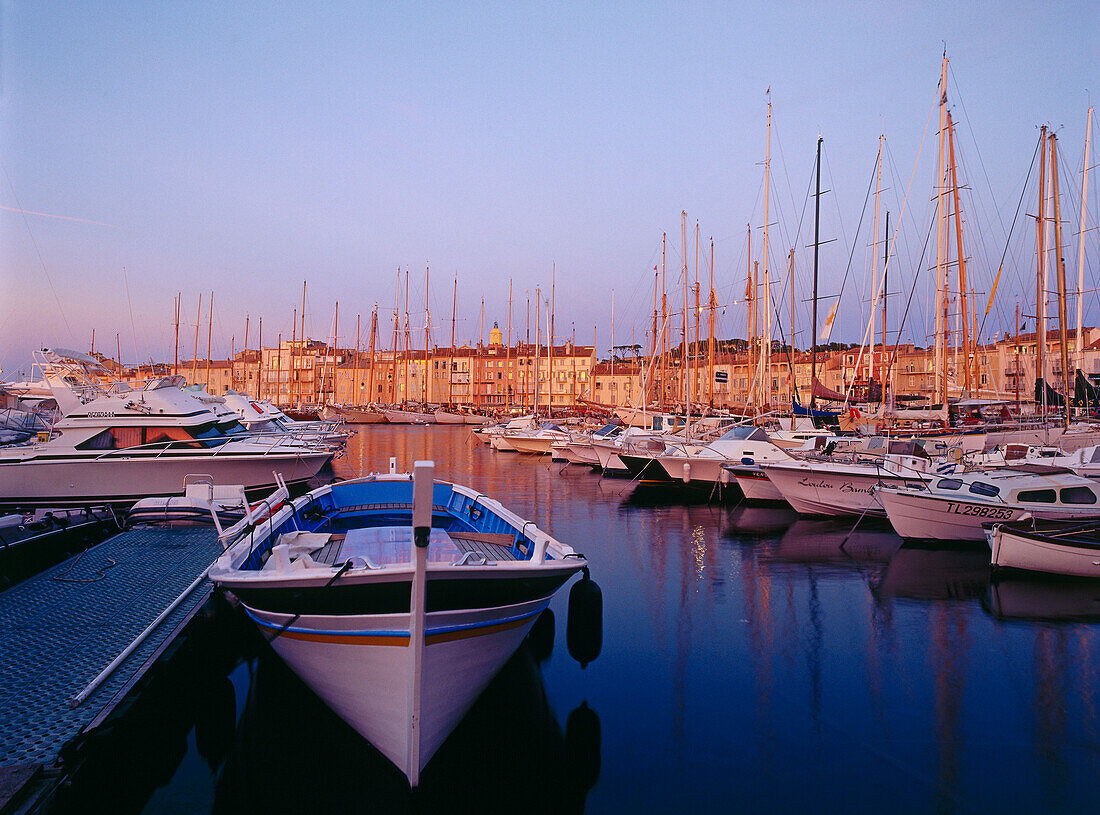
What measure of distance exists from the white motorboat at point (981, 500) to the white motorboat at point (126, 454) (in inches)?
707

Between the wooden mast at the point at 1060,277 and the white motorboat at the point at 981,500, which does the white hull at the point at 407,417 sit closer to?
the wooden mast at the point at 1060,277

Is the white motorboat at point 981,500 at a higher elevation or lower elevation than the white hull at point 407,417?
lower

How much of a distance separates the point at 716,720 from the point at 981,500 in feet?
34.6

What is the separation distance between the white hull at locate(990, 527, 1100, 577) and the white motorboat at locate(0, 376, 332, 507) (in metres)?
19.4

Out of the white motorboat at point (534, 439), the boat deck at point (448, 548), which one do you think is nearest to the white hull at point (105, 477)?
the boat deck at point (448, 548)

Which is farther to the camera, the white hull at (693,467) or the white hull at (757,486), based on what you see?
the white hull at (693,467)

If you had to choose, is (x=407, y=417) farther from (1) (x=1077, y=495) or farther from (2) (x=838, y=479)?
(1) (x=1077, y=495)

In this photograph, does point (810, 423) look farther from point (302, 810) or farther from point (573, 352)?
point (573, 352)

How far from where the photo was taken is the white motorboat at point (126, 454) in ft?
65.4

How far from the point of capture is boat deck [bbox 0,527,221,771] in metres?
6.27

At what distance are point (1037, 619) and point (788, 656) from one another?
4.50m

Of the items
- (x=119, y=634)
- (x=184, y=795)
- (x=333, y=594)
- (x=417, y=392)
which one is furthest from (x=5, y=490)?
(x=417, y=392)

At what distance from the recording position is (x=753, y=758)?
725 centimetres

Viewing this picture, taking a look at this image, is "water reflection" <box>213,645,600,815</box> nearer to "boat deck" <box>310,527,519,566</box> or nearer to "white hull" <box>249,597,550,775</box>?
"white hull" <box>249,597,550,775</box>
